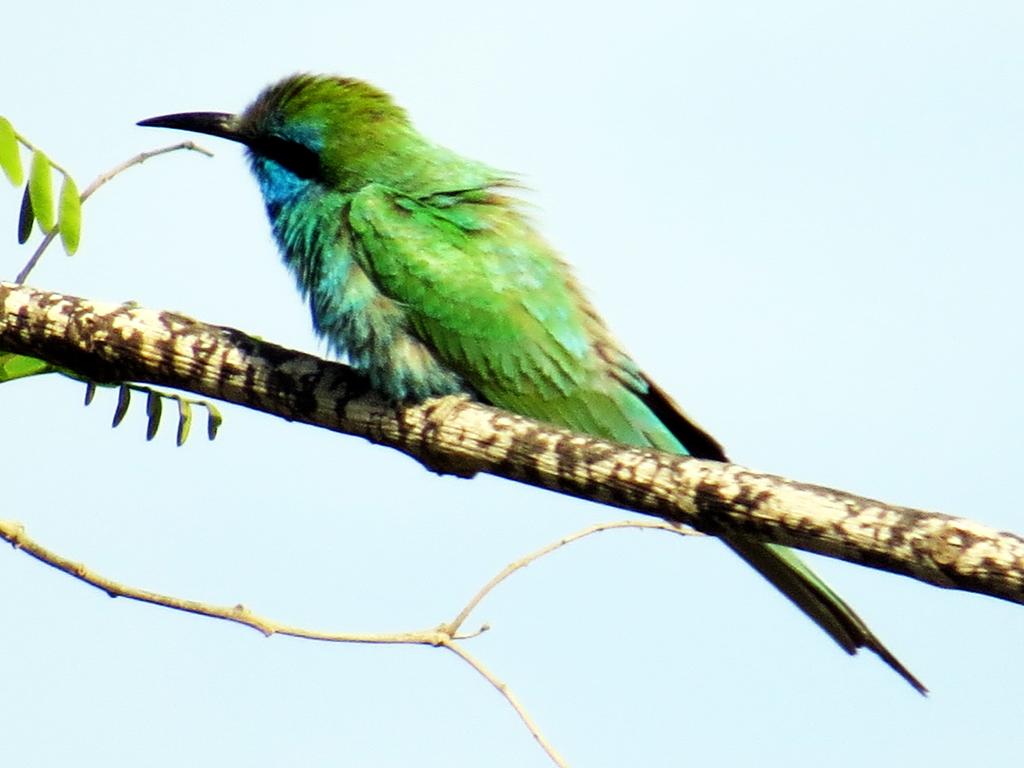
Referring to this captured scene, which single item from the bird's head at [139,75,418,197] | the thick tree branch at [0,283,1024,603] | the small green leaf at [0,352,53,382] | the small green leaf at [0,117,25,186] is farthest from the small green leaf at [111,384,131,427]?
the bird's head at [139,75,418,197]

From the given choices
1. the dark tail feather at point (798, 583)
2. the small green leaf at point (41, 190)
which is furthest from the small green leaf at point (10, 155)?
the dark tail feather at point (798, 583)

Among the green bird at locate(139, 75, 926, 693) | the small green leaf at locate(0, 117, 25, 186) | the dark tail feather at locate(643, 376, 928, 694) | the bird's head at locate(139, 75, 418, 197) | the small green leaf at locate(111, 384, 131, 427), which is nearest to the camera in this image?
the small green leaf at locate(0, 117, 25, 186)

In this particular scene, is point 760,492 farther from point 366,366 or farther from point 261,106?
point 261,106

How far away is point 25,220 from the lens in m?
2.88

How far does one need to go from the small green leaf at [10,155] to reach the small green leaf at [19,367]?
383mm

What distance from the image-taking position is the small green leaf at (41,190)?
2824 mm

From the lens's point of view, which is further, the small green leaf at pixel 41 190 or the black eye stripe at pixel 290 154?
the black eye stripe at pixel 290 154

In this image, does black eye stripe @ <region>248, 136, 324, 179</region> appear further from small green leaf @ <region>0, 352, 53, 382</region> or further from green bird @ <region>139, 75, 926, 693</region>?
small green leaf @ <region>0, 352, 53, 382</region>

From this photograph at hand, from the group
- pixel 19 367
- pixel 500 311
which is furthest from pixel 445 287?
pixel 19 367

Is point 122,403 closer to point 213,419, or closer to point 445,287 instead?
point 213,419

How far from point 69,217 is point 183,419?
46cm

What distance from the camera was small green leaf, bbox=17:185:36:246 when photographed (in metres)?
2.86

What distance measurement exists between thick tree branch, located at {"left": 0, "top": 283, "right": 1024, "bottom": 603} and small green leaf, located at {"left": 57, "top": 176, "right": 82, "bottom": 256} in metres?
0.15

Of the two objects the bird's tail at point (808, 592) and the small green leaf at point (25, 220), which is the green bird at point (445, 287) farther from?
the small green leaf at point (25, 220)
